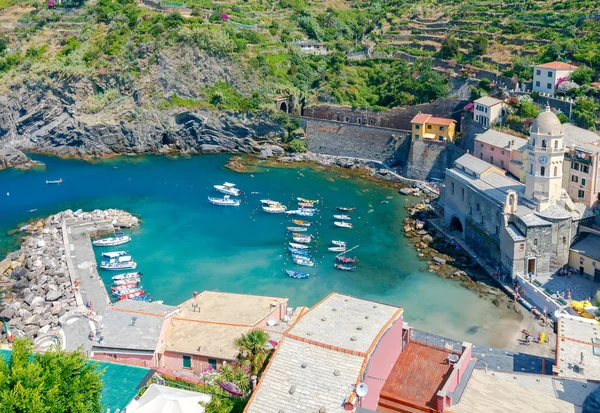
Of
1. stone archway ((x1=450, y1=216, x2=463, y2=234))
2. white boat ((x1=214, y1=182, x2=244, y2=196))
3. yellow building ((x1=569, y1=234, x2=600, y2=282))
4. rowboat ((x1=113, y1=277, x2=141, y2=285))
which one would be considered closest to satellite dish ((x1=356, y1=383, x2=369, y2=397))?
rowboat ((x1=113, y1=277, x2=141, y2=285))

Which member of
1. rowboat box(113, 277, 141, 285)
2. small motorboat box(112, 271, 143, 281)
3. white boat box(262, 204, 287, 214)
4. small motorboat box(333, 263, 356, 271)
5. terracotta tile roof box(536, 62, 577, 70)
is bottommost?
small motorboat box(333, 263, 356, 271)

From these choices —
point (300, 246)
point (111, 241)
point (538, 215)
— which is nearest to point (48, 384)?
point (300, 246)

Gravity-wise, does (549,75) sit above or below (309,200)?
above

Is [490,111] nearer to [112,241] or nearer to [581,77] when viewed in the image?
[581,77]

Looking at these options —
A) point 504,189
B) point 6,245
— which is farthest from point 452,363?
point 6,245

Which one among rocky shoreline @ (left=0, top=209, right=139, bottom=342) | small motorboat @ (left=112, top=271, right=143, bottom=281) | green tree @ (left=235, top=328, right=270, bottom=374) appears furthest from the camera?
small motorboat @ (left=112, top=271, right=143, bottom=281)

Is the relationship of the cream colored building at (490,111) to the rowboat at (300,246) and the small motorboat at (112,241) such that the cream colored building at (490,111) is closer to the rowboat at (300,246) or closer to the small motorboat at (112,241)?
the rowboat at (300,246)

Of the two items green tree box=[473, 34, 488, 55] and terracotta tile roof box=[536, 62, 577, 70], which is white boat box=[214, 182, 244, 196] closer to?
terracotta tile roof box=[536, 62, 577, 70]
